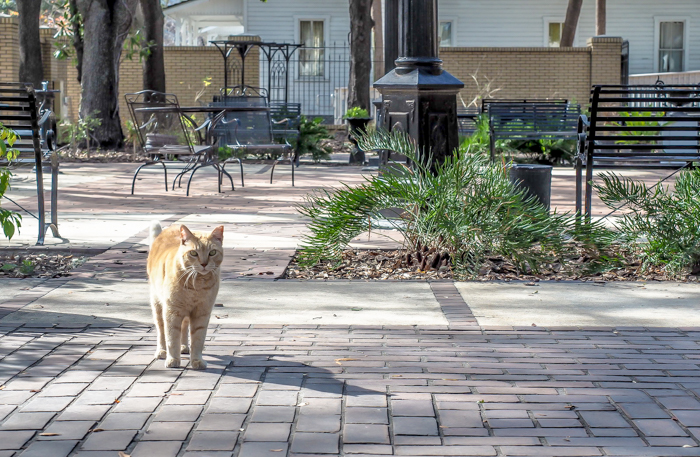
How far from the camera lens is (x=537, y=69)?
26531 mm

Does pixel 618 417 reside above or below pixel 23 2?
below

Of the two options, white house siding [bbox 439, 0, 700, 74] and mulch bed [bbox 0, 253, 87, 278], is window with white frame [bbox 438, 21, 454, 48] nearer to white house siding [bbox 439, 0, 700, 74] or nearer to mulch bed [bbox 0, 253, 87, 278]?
white house siding [bbox 439, 0, 700, 74]

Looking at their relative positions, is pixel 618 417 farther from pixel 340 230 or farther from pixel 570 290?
pixel 340 230

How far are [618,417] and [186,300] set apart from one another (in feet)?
6.46

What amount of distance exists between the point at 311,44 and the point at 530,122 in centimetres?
1775

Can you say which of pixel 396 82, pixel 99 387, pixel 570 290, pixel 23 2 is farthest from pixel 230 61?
pixel 99 387

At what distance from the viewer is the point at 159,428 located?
11.0 ft

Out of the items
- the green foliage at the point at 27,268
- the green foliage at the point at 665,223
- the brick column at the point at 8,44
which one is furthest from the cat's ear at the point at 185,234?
the brick column at the point at 8,44

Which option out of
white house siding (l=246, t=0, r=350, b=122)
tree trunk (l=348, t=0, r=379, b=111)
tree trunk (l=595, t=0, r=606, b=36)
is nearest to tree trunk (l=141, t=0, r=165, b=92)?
tree trunk (l=348, t=0, r=379, b=111)

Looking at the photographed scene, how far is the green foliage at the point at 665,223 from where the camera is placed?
6.29 m

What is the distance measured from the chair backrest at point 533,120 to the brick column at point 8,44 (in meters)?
13.5

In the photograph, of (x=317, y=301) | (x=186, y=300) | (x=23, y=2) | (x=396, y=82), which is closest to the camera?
(x=186, y=300)

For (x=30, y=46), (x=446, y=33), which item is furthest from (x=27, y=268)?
(x=446, y=33)

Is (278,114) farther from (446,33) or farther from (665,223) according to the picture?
(446,33)
